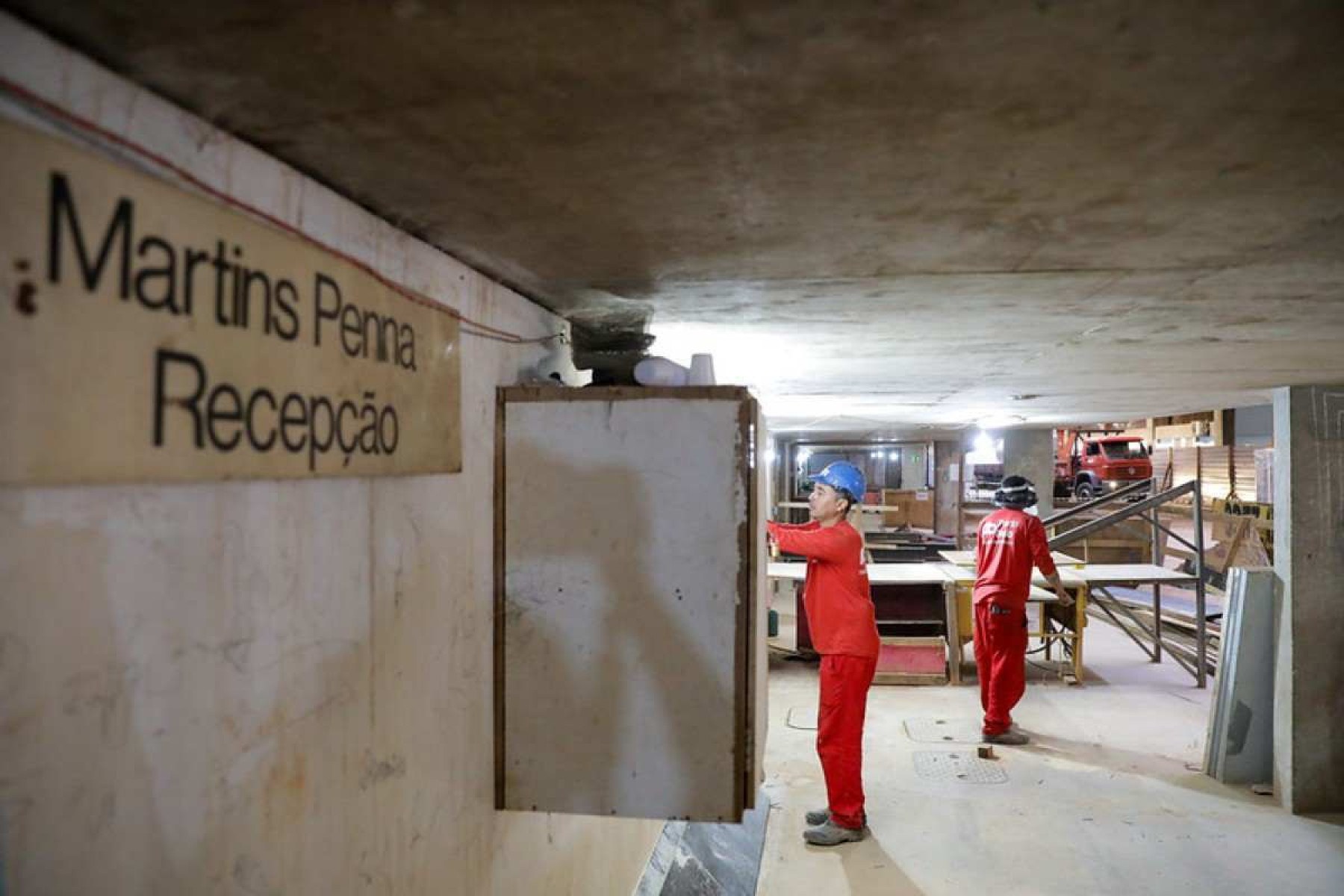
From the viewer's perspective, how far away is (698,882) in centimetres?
381

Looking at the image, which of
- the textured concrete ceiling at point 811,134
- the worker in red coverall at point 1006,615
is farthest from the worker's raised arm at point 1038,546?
the textured concrete ceiling at point 811,134

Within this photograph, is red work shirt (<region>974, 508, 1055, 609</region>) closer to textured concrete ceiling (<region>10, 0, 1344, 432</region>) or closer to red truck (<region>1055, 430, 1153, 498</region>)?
textured concrete ceiling (<region>10, 0, 1344, 432</region>)

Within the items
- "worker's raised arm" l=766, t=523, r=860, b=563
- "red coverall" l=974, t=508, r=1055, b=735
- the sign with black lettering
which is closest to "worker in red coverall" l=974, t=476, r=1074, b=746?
"red coverall" l=974, t=508, r=1055, b=735

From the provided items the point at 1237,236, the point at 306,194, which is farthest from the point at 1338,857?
the point at 306,194

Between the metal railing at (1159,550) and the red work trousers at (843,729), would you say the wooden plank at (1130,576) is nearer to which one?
the metal railing at (1159,550)

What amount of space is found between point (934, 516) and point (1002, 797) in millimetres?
11251

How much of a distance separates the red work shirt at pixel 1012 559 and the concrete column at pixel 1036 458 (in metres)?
7.02

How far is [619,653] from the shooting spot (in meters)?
2.23

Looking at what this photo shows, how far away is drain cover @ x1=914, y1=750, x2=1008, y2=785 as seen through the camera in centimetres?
492

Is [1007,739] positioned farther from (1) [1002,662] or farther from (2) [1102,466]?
(2) [1102,466]

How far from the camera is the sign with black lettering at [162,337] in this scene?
846 mm

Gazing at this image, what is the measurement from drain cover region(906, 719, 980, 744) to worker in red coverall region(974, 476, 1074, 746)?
16 centimetres

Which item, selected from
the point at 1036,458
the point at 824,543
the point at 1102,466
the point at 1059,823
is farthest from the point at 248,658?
the point at 1102,466

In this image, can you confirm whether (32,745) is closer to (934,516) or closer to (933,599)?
(933,599)
